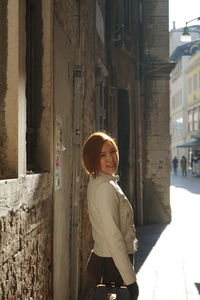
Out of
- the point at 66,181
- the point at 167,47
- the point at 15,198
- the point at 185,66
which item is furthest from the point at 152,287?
the point at 185,66

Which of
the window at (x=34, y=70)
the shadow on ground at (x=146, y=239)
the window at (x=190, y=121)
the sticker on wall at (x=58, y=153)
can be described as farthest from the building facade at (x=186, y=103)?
the window at (x=34, y=70)

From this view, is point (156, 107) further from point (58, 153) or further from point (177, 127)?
point (177, 127)

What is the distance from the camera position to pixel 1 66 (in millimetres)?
2992

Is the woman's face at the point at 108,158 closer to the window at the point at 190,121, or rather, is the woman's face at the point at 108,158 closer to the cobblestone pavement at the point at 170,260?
the cobblestone pavement at the point at 170,260

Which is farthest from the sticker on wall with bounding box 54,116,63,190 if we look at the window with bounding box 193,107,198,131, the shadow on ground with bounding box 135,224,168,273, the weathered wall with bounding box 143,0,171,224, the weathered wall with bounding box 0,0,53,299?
the window with bounding box 193,107,198,131

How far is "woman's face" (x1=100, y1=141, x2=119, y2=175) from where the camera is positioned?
3.56 m

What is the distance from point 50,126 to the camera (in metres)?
3.98

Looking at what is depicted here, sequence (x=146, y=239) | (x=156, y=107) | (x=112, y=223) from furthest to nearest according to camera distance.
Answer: (x=156, y=107) < (x=146, y=239) < (x=112, y=223)

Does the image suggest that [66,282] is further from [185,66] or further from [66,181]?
[185,66]

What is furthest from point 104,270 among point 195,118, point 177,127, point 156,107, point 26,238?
point 177,127

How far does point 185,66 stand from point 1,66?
4850cm

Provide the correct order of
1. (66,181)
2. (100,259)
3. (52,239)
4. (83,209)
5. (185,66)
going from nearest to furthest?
Answer: 1. (100,259)
2. (52,239)
3. (66,181)
4. (83,209)
5. (185,66)

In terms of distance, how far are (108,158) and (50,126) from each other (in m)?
0.64

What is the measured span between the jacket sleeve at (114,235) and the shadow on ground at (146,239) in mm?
4271
